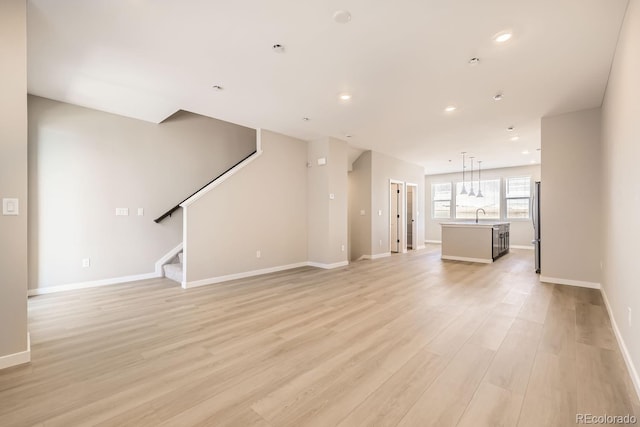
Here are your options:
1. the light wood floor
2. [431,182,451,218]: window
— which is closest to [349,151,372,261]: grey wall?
the light wood floor

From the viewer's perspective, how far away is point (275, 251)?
5738 mm

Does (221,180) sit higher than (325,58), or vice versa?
(325,58)

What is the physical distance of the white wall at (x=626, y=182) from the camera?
6.48 feet

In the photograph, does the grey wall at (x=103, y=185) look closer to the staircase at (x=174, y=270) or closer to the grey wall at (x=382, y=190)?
the staircase at (x=174, y=270)

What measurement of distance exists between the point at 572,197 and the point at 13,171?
6.83 meters

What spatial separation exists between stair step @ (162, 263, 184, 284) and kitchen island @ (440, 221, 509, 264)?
6.22m

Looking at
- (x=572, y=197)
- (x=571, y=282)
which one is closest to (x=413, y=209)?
(x=572, y=197)

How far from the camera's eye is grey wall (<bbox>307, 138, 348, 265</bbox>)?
5969mm

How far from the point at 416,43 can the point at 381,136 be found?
3.35 m

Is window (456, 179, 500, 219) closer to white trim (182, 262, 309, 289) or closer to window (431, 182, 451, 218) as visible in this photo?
window (431, 182, 451, 218)

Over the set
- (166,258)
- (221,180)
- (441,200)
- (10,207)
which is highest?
(221,180)

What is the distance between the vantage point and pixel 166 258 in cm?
530

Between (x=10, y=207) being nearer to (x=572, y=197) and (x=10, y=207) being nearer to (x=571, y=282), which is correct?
(x=572, y=197)

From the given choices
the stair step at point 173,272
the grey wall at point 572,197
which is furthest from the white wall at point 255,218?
the grey wall at point 572,197
